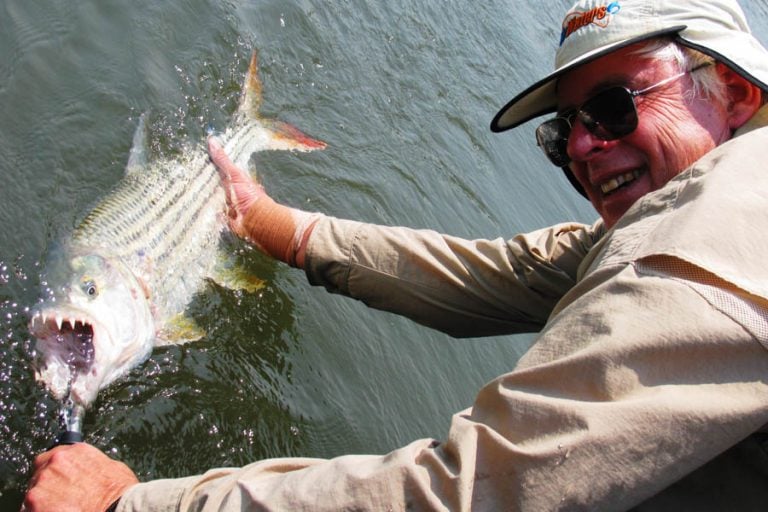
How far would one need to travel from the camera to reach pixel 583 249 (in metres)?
3.89

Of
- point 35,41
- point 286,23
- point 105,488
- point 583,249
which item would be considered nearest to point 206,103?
point 35,41

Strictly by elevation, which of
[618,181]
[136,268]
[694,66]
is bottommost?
[136,268]

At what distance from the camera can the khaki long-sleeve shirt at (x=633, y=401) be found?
1658 mm

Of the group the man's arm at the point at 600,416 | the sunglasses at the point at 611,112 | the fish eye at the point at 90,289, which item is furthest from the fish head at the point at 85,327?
the sunglasses at the point at 611,112

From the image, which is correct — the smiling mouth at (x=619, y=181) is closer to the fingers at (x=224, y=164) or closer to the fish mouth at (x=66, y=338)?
the fingers at (x=224, y=164)

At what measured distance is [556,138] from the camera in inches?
136

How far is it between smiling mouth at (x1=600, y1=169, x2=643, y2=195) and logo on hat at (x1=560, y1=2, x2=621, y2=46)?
0.65 metres

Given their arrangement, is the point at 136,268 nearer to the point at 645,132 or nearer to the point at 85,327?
the point at 85,327

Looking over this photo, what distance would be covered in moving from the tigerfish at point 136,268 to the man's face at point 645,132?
8.51ft

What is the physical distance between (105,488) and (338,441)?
6.58 feet

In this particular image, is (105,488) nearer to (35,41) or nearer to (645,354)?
(645,354)

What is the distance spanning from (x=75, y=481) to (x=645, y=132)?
269 centimetres

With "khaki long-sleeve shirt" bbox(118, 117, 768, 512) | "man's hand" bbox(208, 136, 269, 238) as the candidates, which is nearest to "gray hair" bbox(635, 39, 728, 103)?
"khaki long-sleeve shirt" bbox(118, 117, 768, 512)

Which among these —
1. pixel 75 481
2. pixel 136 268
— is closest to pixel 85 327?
pixel 136 268
